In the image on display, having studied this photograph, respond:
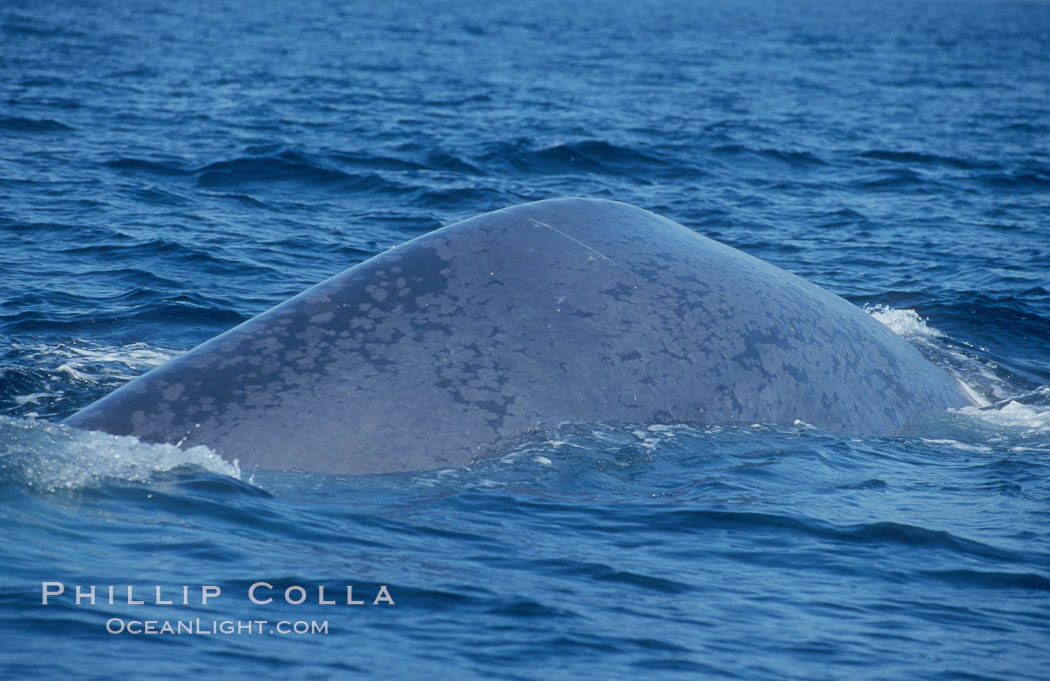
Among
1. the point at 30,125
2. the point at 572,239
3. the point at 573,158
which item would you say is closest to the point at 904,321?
the point at 572,239

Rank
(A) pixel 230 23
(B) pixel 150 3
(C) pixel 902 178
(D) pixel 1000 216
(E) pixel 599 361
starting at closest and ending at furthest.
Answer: (E) pixel 599 361
(D) pixel 1000 216
(C) pixel 902 178
(A) pixel 230 23
(B) pixel 150 3

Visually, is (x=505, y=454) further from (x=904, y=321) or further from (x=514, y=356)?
(x=904, y=321)

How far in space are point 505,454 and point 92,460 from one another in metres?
2.03

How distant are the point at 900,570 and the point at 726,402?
130cm

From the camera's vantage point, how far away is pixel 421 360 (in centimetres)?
645

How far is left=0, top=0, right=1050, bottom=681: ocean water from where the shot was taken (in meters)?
5.39

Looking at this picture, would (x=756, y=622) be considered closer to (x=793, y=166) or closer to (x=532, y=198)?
(x=532, y=198)

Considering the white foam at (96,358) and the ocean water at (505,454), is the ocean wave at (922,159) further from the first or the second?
the white foam at (96,358)

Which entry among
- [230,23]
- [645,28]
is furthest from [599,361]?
[645,28]

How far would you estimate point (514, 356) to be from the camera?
6629 millimetres

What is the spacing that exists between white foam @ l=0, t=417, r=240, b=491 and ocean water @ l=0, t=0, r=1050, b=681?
0.6 inches

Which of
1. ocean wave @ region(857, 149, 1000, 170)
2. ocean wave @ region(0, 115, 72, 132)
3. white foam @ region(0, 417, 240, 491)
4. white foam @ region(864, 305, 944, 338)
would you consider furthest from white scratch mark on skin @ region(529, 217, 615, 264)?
ocean wave @ region(857, 149, 1000, 170)

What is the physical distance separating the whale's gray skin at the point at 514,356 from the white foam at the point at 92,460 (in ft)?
0.24

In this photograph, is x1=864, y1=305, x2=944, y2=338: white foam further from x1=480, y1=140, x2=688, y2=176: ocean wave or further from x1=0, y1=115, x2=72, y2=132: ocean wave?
x1=0, y1=115, x2=72, y2=132: ocean wave
